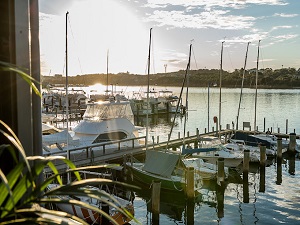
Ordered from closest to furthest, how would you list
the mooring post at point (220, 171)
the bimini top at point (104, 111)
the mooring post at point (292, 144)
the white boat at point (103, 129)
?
1. the mooring post at point (220, 171)
2. the white boat at point (103, 129)
3. the bimini top at point (104, 111)
4. the mooring post at point (292, 144)

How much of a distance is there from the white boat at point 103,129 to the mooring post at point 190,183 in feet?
22.2

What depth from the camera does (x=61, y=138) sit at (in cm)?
2095

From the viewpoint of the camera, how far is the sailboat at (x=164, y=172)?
18.7 metres

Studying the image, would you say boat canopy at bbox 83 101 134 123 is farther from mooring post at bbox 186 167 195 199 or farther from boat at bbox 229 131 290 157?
boat at bbox 229 131 290 157

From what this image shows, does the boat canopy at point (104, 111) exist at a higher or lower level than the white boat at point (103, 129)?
higher

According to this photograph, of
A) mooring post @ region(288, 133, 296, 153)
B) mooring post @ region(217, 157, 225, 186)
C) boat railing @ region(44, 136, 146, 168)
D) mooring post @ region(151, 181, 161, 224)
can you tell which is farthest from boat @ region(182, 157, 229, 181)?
mooring post @ region(288, 133, 296, 153)

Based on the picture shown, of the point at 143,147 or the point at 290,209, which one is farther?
the point at 143,147

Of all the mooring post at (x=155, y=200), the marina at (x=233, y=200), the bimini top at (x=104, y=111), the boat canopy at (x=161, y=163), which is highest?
the bimini top at (x=104, y=111)

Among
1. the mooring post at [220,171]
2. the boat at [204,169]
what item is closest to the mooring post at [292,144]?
the boat at [204,169]

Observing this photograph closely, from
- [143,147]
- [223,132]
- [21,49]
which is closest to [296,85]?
[223,132]

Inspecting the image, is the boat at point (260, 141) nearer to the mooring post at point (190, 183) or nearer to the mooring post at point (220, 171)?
the mooring post at point (220, 171)

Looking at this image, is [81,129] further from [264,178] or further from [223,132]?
[223,132]

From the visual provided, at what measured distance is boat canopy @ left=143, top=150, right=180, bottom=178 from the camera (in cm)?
1864

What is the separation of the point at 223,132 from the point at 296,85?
600 feet
